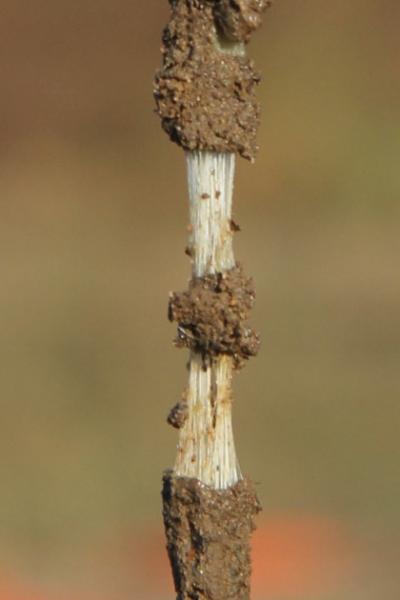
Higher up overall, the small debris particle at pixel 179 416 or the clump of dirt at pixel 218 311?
the clump of dirt at pixel 218 311

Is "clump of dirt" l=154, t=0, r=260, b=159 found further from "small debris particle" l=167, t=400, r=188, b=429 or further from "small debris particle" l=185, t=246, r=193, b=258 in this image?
"small debris particle" l=167, t=400, r=188, b=429

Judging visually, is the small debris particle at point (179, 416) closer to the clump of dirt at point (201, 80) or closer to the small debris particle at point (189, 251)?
the small debris particle at point (189, 251)

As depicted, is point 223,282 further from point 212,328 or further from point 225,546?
point 225,546

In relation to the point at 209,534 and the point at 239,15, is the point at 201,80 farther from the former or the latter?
the point at 209,534

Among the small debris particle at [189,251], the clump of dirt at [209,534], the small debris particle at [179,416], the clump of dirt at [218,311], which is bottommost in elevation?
the clump of dirt at [209,534]

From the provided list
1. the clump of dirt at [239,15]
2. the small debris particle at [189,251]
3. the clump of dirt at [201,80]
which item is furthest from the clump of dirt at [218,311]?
the clump of dirt at [239,15]

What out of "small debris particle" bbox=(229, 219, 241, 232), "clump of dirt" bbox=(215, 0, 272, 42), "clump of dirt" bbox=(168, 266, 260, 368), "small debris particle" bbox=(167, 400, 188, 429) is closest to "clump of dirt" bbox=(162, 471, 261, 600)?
"small debris particle" bbox=(167, 400, 188, 429)
